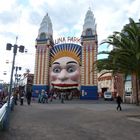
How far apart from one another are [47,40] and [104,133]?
53.9 meters

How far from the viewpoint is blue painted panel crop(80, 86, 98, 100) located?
58250mm

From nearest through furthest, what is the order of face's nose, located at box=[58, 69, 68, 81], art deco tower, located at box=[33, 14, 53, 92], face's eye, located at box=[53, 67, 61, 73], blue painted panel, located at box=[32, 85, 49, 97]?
face's nose, located at box=[58, 69, 68, 81] < face's eye, located at box=[53, 67, 61, 73] < blue painted panel, located at box=[32, 85, 49, 97] < art deco tower, located at box=[33, 14, 53, 92]

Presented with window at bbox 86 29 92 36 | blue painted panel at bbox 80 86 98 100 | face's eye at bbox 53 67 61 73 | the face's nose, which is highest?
window at bbox 86 29 92 36

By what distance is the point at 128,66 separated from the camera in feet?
63.2

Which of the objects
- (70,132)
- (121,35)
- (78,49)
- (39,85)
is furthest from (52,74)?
(70,132)

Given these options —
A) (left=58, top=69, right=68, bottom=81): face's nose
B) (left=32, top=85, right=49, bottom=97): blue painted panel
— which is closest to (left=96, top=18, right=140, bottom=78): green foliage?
(left=58, top=69, right=68, bottom=81): face's nose

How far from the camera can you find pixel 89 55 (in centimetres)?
5975

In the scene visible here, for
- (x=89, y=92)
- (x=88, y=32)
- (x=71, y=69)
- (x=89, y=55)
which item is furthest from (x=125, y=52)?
(x=88, y=32)

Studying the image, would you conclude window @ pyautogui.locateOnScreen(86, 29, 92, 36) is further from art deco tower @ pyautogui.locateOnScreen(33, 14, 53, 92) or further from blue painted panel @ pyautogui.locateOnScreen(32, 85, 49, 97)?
blue painted panel @ pyautogui.locateOnScreen(32, 85, 49, 97)

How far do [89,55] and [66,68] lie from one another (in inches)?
242

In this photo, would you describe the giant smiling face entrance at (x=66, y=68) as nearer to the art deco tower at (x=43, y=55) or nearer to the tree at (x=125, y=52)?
the art deco tower at (x=43, y=55)

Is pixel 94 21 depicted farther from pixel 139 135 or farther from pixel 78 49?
pixel 139 135

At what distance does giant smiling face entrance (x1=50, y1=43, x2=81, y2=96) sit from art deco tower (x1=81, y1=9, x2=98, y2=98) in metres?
1.84

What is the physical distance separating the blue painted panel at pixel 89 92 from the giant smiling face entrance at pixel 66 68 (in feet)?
8.32
